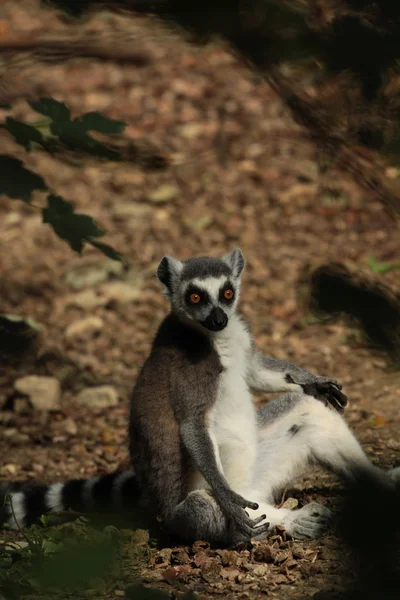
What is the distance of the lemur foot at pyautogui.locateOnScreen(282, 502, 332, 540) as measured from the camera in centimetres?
411

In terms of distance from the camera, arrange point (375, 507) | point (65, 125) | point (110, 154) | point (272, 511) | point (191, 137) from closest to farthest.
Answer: point (375, 507) < point (110, 154) < point (65, 125) < point (272, 511) < point (191, 137)

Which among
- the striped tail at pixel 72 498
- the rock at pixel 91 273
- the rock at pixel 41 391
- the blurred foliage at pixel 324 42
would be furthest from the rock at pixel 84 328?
the blurred foliage at pixel 324 42

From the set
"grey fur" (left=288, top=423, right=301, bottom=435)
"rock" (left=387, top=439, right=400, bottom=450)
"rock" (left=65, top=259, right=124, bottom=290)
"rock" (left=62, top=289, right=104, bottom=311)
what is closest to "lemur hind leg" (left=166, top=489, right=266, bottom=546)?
"grey fur" (left=288, top=423, right=301, bottom=435)

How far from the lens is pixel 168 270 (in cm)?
463

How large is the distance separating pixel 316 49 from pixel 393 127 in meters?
0.16

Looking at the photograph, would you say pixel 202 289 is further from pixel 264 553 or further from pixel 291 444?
pixel 264 553

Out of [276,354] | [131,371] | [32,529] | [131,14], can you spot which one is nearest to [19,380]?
[131,371]

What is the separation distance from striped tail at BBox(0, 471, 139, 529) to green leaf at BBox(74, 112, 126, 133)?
197cm

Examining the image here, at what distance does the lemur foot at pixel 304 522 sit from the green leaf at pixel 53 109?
2053mm

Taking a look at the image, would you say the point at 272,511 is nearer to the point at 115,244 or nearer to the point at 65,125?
the point at 65,125

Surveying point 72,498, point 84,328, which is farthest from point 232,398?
point 84,328

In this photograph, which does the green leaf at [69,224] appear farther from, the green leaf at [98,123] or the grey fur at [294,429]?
the grey fur at [294,429]

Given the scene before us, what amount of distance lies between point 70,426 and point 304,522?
2781 millimetres

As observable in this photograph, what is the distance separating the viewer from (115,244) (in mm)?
8930
